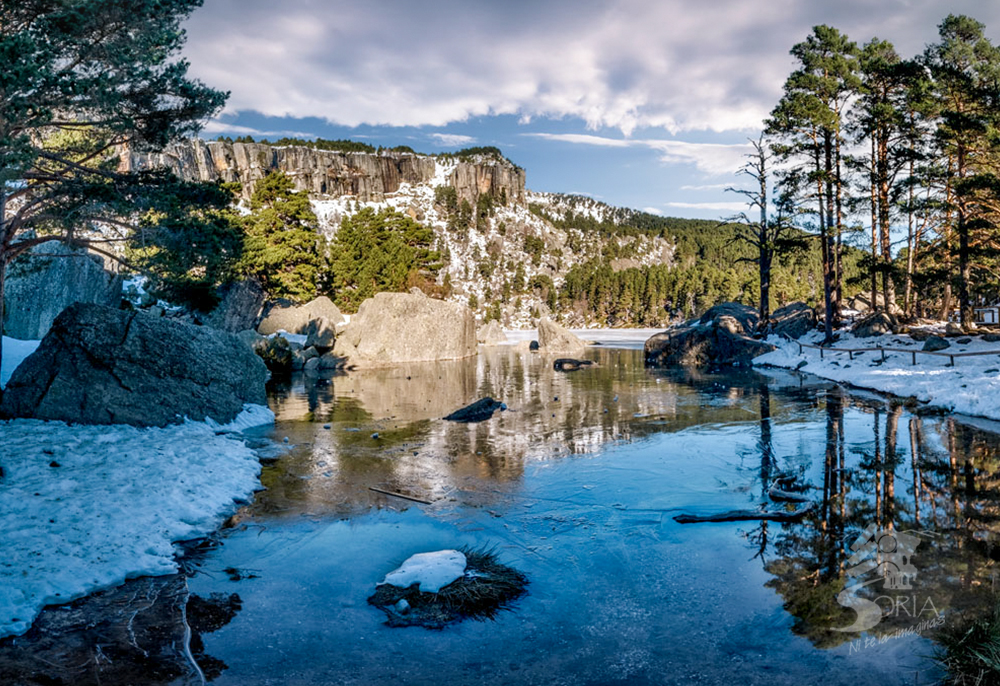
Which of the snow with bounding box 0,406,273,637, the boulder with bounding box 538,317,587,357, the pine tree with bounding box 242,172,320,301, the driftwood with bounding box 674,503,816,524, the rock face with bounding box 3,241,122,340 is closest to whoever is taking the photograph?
the snow with bounding box 0,406,273,637

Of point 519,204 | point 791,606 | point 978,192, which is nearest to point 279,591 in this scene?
point 791,606

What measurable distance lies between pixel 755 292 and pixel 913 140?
72.3 metres

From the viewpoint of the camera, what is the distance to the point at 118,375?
12.1 meters

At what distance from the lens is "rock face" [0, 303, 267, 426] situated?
1125cm

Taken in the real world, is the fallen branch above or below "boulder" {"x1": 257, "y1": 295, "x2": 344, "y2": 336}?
below

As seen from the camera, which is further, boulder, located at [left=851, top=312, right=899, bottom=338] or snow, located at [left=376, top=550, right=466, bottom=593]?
boulder, located at [left=851, top=312, right=899, bottom=338]

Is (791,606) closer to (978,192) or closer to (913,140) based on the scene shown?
(978,192)

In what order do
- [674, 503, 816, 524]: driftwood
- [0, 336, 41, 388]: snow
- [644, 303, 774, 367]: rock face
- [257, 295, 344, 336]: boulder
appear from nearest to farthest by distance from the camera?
[674, 503, 816, 524]: driftwood < [0, 336, 41, 388]: snow < [644, 303, 774, 367]: rock face < [257, 295, 344, 336]: boulder

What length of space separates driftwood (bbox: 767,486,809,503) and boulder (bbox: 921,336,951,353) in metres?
15.6

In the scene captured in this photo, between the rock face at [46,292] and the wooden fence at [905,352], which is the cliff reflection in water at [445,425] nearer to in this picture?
the wooden fence at [905,352]

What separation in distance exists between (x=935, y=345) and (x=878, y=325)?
19.9ft

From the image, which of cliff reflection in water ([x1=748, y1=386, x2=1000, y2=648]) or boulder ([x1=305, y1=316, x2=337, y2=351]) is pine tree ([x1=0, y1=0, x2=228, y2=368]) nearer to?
cliff reflection in water ([x1=748, y1=386, x2=1000, y2=648])

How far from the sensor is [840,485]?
29.2 ft

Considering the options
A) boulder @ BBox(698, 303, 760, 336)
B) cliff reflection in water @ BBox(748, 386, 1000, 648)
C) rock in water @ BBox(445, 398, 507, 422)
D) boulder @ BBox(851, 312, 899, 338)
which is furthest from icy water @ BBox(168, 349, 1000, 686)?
boulder @ BBox(698, 303, 760, 336)
